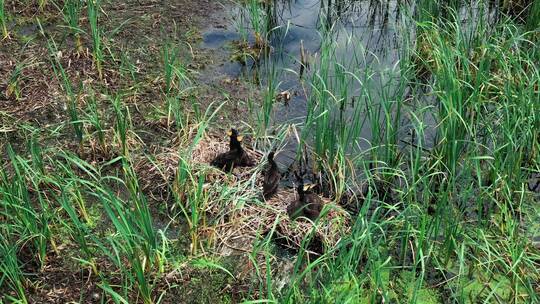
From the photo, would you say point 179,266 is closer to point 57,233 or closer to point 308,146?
point 57,233

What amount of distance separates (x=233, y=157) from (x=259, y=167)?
0.71 ft

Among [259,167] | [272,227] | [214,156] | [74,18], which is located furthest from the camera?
[74,18]

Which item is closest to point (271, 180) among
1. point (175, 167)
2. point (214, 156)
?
point (214, 156)

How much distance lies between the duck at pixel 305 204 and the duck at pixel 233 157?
1.91 ft

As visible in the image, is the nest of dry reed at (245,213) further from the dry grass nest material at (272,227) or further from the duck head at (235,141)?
the duck head at (235,141)

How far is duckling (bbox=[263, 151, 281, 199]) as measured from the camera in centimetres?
423

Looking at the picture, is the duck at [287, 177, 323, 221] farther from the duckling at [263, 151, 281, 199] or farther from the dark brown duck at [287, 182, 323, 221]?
the duckling at [263, 151, 281, 199]

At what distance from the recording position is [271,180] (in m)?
4.25

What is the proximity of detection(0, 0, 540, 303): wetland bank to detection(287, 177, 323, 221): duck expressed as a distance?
0.02 meters

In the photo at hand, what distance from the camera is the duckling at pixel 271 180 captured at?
4234 mm

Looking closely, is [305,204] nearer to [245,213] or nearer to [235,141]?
[245,213]

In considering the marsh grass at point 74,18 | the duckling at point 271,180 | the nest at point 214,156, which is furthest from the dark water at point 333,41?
the marsh grass at point 74,18

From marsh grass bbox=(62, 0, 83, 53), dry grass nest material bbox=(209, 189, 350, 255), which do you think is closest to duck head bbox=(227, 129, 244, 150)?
dry grass nest material bbox=(209, 189, 350, 255)

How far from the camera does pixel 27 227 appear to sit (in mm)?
3633
